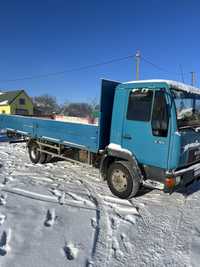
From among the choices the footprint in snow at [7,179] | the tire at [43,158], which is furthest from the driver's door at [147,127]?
the tire at [43,158]

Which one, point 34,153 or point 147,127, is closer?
point 147,127

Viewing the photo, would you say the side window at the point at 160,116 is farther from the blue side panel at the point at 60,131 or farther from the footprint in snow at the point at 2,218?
the footprint in snow at the point at 2,218

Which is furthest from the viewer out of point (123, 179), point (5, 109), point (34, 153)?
point (5, 109)

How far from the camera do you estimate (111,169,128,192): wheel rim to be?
5.11 meters

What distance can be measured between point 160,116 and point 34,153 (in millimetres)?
5542

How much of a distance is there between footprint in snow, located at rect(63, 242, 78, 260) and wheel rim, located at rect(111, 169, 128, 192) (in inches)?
82.1

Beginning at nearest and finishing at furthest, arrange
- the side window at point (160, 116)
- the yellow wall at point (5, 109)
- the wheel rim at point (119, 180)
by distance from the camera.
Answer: the side window at point (160, 116)
the wheel rim at point (119, 180)
the yellow wall at point (5, 109)

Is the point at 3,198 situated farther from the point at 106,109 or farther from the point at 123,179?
the point at 106,109

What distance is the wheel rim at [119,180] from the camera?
511 cm

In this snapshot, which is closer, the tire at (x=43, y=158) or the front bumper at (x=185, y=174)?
the front bumper at (x=185, y=174)

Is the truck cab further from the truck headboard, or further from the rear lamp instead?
the truck headboard

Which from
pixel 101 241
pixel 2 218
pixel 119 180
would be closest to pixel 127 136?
pixel 119 180

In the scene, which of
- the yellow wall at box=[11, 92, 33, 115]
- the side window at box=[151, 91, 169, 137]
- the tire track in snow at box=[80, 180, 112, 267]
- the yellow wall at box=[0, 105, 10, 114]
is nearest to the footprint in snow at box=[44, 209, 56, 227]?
the tire track in snow at box=[80, 180, 112, 267]

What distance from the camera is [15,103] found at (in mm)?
42031
